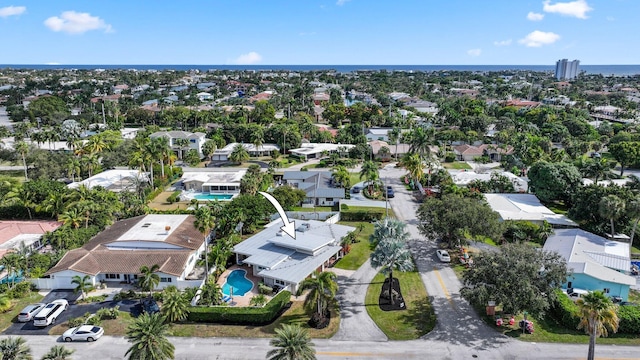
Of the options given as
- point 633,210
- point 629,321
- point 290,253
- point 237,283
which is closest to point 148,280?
point 237,283

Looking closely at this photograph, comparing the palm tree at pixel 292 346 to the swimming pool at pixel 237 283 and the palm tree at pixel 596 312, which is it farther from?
the palm tree at pixel 596 312

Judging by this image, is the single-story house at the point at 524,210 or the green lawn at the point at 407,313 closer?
the green lawn at the point at 407,313

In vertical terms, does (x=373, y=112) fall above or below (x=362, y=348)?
above

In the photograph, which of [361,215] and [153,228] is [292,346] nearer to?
[153,228]

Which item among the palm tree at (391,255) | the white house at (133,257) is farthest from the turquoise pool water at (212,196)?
the palm tree at (391,255)

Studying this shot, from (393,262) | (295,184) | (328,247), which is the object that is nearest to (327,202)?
(295,184)

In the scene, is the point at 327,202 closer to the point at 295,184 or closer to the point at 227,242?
the point at 295,184
